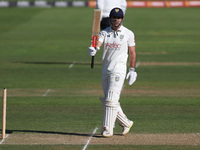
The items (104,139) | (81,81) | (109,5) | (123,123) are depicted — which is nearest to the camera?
(104,139)

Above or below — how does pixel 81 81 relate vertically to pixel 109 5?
below

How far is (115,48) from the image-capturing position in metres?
9.98

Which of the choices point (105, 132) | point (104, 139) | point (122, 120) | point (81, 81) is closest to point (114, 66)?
point (122, 120)

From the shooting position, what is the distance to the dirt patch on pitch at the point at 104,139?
31.1 feet

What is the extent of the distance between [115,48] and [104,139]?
146cm

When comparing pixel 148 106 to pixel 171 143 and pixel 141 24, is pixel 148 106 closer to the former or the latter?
pixel 171 143

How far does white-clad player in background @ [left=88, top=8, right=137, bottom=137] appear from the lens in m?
9.80

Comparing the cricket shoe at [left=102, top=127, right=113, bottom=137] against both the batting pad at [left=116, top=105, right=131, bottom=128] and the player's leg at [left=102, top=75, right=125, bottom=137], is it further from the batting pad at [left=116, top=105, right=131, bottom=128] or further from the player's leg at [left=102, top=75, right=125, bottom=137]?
the batting pad at [left=116, top=105, right=131, bottom=128]

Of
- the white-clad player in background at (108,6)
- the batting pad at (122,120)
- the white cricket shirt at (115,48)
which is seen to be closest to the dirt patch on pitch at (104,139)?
the batting pad at (122,120)

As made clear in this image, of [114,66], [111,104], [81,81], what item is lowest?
[81,81]

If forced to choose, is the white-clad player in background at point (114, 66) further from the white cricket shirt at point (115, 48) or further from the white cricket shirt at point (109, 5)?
the white cricket shirt at point (109, 5)

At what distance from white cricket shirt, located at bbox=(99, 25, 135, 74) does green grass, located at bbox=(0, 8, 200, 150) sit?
1187 millimetres

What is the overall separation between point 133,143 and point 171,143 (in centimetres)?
57

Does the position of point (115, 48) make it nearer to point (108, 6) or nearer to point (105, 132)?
point (105, 132)
